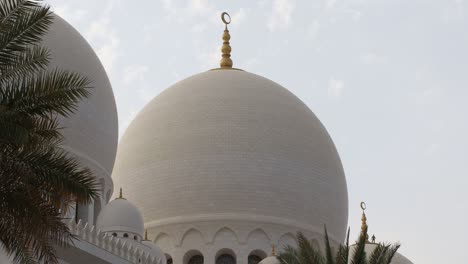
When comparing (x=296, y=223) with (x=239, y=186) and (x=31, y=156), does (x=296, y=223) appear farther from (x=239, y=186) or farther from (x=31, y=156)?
(x=31, y=156)

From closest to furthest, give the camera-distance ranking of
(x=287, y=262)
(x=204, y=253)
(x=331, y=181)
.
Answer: (x=287, y=262) < (x=204, y=253) < (x=331, y=181)

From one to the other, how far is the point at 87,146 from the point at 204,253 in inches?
258

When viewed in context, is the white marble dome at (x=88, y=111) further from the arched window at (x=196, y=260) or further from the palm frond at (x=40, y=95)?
the palm frond at (x=40, y=95)

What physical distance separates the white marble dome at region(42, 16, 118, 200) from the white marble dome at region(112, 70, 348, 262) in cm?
451

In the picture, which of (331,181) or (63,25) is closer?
(63,25)

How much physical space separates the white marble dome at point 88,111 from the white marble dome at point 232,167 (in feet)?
14.8

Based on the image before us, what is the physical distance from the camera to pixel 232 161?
31.6m

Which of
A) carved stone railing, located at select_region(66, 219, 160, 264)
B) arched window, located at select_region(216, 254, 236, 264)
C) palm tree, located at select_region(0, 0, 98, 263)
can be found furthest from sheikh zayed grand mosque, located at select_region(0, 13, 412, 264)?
palm tree, located at select_region(0, 0, 98, 263)

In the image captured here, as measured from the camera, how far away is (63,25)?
87.6ft

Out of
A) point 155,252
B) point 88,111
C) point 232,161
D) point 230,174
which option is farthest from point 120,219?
point 232,161

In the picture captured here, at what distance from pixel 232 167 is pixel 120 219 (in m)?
6.86

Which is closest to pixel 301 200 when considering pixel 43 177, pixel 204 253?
pixel 204 253

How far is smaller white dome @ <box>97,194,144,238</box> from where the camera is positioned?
25094 millimetres

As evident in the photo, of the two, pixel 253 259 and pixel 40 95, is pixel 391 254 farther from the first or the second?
pixel 253 259
